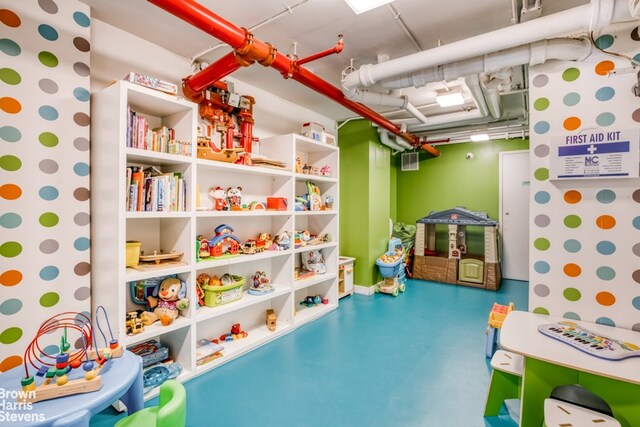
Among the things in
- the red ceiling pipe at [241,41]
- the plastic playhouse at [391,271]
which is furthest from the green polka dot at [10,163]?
the plastic playhouse at [391,271]

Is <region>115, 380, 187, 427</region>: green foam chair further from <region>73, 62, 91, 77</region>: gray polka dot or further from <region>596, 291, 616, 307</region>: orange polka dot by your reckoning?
<region>596, 291, 616, 307</region>: orange polka dot

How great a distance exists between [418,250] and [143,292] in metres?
4.46

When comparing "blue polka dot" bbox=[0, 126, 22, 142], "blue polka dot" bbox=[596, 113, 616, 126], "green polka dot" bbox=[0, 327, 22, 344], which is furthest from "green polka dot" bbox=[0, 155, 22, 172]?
"blue polka dot" bbox=[596, 113, 616, 126]

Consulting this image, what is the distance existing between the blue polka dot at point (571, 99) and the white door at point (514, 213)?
3836 mm

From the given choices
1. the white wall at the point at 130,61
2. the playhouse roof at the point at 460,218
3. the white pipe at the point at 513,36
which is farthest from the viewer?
the playhouse roof at the point at 460,218

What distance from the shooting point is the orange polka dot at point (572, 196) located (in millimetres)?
1850

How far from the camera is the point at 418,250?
5.46m

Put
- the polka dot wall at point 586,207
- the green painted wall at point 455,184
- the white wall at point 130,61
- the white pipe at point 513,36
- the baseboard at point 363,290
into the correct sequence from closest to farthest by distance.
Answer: the white pipe at point 513,36
the polka dot wall at point 586,207
the white wall at point 130,61
the baseboard at point 363,290
the green painted wall at point 455,184

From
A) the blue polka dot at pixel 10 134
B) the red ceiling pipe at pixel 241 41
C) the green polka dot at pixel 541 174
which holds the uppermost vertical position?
the red ceiling pipe at pixel 241 41

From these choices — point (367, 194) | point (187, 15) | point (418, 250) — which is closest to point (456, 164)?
point (418, 250)

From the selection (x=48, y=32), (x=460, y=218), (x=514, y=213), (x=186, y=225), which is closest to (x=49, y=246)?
(x=186, y=225)

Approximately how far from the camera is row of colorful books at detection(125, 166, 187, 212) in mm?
2078

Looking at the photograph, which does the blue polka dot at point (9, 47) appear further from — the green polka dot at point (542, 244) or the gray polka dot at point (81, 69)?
the green polka dot at point (542, 244)

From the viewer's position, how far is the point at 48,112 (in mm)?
1914
